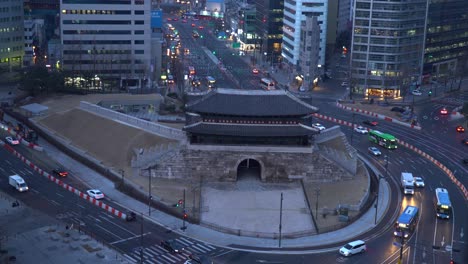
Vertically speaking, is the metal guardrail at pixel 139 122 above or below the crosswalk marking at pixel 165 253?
above

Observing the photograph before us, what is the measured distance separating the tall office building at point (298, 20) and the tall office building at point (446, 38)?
94.9ft

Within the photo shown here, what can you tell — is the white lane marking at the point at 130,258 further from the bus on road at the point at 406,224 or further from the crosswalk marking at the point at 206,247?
the bus on road at the point at 406,224

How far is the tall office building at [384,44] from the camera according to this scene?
160625 mm

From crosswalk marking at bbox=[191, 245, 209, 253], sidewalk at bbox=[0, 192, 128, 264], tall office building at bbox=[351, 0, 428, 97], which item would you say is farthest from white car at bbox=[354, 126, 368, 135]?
sidewalk at bbox=[0, 192, 128, 264]

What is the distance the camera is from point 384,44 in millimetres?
162625

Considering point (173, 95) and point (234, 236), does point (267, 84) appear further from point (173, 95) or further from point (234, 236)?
point (234, 236)

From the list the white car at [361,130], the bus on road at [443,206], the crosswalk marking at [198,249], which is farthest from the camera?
the white car at [361,130]

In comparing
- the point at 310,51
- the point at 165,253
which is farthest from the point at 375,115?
the point at 165,253

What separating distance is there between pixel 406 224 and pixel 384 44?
86.8m

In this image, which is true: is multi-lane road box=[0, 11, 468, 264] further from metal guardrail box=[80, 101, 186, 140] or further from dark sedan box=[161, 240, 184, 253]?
metal guardrail box=[80, 101, 186, 140]

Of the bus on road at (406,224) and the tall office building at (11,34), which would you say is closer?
the bus on road at (406,224)

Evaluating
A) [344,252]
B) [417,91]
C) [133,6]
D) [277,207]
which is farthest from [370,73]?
[344,252]

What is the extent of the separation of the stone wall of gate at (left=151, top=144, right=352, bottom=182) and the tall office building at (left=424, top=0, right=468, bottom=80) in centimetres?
8553

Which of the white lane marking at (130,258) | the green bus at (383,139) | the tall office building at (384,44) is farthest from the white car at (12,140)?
the tall office building at (384,44)
